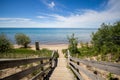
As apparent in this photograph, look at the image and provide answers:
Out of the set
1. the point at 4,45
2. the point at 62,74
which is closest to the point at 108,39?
the point at 62,74

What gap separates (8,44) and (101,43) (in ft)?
43.9

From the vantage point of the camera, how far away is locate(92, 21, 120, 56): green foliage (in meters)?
13.3

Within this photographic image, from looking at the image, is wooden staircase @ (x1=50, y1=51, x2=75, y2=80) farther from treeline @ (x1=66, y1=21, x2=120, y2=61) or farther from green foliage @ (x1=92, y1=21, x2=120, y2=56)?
green foliage @ (x1=92, y1=21, x2=120, y2=56)

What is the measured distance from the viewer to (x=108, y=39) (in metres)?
15.1

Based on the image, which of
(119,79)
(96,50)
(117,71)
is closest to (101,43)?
(96,50)

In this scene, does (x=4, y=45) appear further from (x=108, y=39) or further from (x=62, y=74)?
(x=62, y=74)

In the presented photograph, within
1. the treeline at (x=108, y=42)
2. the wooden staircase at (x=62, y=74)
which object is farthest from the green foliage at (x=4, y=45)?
the wooden staircase at (x=62, y=74)

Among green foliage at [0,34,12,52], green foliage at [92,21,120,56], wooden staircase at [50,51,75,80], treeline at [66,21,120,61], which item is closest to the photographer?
wooden staircase at [50,51,75,80]

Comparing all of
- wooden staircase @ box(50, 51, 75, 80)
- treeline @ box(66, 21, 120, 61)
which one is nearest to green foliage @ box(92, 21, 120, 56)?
treeline @ box(66, 21, 120, 61)

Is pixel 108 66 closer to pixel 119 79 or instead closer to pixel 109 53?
pixel 119 79

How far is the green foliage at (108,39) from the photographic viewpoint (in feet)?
43.6

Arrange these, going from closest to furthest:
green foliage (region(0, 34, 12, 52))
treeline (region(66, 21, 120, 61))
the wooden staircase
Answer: the wooden staircase < treeline (region(66, 21, 120, 61)) < green foliage (region(0, 34, 12, 52))

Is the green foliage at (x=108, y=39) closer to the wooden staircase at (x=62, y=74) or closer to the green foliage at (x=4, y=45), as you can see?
the wooden staircase at (x=62, y=74)

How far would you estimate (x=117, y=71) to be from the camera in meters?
2.06
